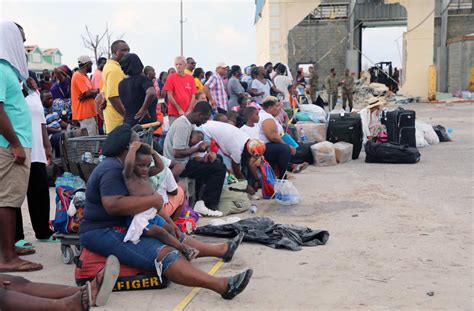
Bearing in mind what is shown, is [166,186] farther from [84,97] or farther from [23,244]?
[84,97]

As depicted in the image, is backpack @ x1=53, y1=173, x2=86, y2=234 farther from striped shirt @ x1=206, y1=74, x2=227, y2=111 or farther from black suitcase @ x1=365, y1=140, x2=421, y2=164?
black suitcase @ x1=365, y1=140, x2=421, y2=164

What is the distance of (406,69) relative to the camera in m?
26.9

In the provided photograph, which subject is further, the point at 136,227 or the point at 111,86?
the point at 111,86

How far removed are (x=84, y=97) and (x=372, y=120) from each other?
6579 millimetres

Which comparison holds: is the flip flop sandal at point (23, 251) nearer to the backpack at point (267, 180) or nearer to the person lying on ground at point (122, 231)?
the person lying on ground at point (122, 231)

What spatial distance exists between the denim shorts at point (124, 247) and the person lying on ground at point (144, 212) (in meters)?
0.05

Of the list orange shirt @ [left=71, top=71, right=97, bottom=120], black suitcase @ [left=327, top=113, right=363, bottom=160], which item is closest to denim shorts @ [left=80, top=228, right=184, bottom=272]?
orange shirt @ [left=71, top=71, right=97, bottom=120]

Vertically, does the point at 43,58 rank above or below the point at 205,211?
above

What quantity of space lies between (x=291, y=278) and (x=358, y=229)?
1654mm

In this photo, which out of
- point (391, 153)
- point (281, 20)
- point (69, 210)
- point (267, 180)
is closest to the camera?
point (69, 210)

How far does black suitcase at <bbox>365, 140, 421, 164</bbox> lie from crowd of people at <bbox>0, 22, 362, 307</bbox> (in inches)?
106

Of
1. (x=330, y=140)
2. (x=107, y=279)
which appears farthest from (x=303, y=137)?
(x=107, y=279)

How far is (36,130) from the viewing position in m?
5.36

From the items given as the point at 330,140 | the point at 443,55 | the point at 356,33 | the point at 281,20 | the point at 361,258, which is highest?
the point at 356,33
